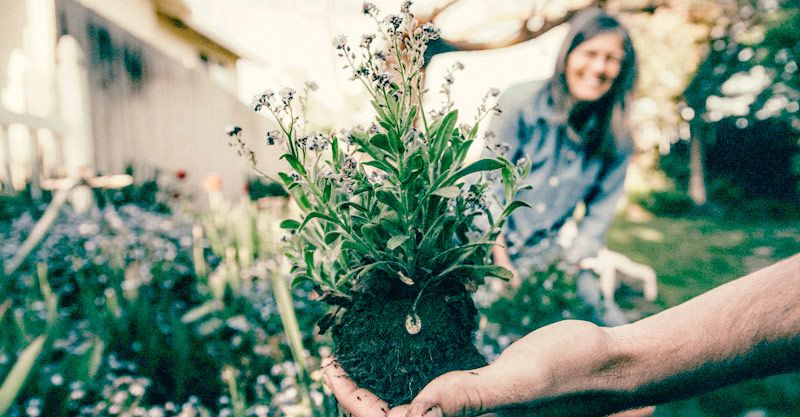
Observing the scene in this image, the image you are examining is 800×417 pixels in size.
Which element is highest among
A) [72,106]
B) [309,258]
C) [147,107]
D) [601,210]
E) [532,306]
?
[147,107]

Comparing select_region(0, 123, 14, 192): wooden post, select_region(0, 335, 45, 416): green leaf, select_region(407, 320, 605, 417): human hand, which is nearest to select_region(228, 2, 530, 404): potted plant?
select_region(407, 320, 605, 417): human hand

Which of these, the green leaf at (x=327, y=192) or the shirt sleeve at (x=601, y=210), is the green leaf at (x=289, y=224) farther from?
the shirt sleeve at (x=601, y=210)

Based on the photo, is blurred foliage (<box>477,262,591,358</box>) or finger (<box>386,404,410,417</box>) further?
blurred foliage (<box>477,262,591,358</box>)

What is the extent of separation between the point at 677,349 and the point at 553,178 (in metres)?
1.64

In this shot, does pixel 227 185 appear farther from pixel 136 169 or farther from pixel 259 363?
pixel 259 363

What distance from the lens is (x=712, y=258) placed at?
625 cm

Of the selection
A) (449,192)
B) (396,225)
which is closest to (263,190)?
(396,225)

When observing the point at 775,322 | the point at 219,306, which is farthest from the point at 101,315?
the point at 775,322

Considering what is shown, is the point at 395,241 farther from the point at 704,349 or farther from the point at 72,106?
the point at 72,106

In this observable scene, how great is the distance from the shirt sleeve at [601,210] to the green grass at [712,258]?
0.86 m

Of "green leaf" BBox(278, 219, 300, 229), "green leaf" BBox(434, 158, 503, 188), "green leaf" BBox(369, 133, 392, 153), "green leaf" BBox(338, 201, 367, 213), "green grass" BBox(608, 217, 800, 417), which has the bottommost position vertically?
"green grass" BBox(608, 217, 800, 417)

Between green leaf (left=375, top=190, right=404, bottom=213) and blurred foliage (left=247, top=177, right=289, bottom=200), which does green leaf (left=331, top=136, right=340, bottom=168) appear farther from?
blurred foliage (left=247, top=177, right=289, bottom=200)

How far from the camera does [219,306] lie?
2.14 meters

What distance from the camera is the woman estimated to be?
2.35 meters
